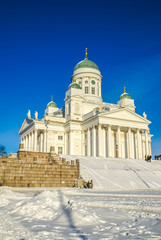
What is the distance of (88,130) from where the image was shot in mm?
54438

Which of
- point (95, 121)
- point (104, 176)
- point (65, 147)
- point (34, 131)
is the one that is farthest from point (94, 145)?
point (104, 176)

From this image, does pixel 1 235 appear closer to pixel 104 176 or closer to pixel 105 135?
pixel 104 176

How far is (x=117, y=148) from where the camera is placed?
186 ft

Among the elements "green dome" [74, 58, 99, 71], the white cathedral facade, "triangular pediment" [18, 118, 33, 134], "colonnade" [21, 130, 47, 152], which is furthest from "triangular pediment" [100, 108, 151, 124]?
"green dome" [74, 58, 99, 71]

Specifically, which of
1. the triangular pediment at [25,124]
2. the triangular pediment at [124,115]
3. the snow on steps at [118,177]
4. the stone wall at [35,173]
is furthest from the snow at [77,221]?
the triangular pediment at [25,124]

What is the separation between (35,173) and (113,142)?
99.1 feet

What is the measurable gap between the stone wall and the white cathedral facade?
1962 centimetres

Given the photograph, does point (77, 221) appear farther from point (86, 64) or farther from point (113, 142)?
point (86, 64)

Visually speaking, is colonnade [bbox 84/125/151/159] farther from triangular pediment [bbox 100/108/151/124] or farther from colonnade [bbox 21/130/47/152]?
colonnade [bbox 21/130/47/152]

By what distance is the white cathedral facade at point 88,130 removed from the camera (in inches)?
2039

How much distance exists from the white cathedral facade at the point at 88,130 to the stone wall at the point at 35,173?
19.6m

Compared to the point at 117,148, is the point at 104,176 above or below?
below

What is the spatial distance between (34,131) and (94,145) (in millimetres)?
14062

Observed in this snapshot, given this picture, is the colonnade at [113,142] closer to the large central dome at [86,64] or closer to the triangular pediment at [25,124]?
the triangular pediment at [25,124]
